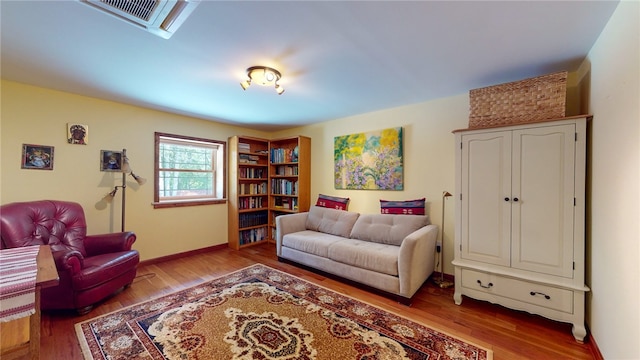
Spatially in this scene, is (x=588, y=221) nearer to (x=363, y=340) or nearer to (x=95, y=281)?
(x=363, y=340)

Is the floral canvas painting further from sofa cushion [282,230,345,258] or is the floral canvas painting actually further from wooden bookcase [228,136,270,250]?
wooden bookcase [228,136,270,250]

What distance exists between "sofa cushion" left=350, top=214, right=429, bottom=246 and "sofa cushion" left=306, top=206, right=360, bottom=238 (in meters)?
0.14

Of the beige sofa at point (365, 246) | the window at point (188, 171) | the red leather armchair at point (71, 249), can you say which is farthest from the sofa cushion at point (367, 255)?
the window at point (188, 171)

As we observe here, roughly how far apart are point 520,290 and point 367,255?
1331mm

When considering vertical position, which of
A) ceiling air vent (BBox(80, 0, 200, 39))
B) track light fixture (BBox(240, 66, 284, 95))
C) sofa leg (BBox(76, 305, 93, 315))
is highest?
ceiling air vent (BBox(80, 0, 200, 39))

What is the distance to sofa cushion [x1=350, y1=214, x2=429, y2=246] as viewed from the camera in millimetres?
2836

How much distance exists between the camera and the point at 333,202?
3873 mm

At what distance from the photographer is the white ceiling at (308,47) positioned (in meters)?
1.42

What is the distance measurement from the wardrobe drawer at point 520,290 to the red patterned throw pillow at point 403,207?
0.89 meters

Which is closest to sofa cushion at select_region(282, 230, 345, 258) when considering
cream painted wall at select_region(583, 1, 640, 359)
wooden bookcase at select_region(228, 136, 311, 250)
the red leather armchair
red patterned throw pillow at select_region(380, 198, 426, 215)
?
red patterned throw pillow at select_region(380, 198, 426, 215)

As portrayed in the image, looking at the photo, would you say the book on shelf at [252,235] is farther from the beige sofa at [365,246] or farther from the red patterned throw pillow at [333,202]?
the red patterned throw pillow at [333,202]

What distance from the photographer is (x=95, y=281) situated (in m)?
2.16

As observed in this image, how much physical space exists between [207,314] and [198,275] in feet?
3.41

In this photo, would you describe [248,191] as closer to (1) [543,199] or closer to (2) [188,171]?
(2) [188,171]
